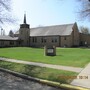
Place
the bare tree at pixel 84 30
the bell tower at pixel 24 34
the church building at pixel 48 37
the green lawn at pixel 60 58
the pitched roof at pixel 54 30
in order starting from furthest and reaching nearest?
1. the bare tree at pixel 84 30
2. the bell tower at pixel 24 34
3. the pitched roof at pixel 54 30
4. the church building at pixel 48 37
5. the green lawn at pixel 60 58

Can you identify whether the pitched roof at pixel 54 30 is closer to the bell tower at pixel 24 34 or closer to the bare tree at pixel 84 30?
the bell tower at pixel 24 34

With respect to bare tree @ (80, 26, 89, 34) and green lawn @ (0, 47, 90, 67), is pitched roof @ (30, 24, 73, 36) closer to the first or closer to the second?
green lawn @ (0, 47, 90, 67)

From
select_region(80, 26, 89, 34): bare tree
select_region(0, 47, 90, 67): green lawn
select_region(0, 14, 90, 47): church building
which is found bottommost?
select_region(0, 47, 90, 67): green lawn

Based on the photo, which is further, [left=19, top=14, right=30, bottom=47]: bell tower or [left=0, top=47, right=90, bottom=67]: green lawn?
[left=19, top=14, right=30, bottom=47]: bell tower

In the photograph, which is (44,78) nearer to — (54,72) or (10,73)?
(54,72)

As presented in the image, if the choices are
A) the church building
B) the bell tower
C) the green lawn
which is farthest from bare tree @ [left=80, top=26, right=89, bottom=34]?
the green lawn

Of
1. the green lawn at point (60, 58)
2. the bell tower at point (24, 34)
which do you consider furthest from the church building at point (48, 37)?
the green lawn at point (60, 58)

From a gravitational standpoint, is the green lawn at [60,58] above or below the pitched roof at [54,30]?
below

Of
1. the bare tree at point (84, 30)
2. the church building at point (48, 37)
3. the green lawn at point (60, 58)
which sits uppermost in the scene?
the bare tree at point (84, 30)

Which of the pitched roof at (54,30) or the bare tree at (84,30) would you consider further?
the bare tree at (84,30)

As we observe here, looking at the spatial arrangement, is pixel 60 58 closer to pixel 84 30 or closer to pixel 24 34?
pixel 24 34

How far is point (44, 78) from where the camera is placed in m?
10.2

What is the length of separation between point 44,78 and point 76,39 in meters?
50.1

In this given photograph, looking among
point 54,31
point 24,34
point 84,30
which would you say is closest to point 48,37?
point 54,31
